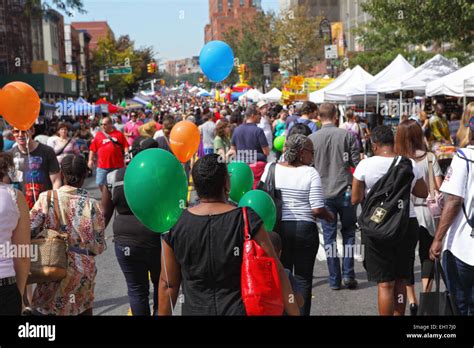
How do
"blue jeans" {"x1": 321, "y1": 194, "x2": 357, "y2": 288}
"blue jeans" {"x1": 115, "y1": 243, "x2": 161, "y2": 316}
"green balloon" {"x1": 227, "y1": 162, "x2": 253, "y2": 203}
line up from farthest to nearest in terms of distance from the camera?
"blue jeans" {"x1": 321, "y1": 194, "x2": 357, "y2": 288} < "green balloon" {"x1": 227, "y1": 162, "x2": 253, "y2": 203} < "blue jeans" {"x1": 115, "y1": 243, "x2": 161, "y2": 316}

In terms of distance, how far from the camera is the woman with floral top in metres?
4.41

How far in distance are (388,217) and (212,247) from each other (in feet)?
7.03

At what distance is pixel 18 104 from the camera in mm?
7008

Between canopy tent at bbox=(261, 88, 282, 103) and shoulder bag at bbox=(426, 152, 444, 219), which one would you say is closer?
shoulder bag at bbox=(426, 152, 444, 219)

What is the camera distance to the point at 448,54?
28219 millimetres

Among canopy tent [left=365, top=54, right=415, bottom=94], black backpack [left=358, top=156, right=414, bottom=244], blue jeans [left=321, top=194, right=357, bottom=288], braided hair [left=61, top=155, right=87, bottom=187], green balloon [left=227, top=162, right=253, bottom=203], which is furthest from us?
canopy tent [left=365, top=54, right=415, bottom=94]

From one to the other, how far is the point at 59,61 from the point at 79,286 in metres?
67.7

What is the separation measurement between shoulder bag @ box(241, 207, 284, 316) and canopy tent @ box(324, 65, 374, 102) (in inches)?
693

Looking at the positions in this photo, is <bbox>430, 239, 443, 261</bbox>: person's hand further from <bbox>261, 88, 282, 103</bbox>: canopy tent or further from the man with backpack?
<bbox>261, 88, 282, 103</bbox>: canopy tent

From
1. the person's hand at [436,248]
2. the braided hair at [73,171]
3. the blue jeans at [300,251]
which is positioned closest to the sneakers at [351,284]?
the blue jeans at [300,251]

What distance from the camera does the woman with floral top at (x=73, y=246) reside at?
4.41m

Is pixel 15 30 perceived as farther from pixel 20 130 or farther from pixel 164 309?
pixel 164 309

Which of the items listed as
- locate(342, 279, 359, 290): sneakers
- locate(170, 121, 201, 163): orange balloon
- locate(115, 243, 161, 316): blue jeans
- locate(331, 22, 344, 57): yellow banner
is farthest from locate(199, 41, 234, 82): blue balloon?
locate(331, 22, 344, 57): yellow banner

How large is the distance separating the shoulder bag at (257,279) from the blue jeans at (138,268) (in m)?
2.11
